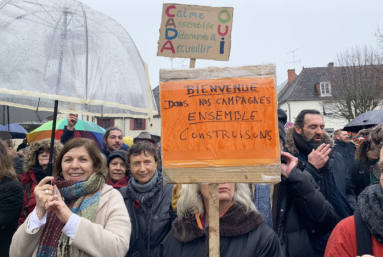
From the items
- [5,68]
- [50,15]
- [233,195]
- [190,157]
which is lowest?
[233,195]

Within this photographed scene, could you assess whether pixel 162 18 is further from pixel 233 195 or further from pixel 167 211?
pixel 167 211

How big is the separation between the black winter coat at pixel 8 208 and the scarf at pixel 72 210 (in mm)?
460

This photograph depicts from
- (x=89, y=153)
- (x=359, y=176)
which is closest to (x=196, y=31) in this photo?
(x=89, y=153)

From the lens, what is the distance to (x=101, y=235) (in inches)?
89.4

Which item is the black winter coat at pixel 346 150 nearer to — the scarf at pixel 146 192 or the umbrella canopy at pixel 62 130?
the scarf at pixel 146 192

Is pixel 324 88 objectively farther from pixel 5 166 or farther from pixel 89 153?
pixel 5 166

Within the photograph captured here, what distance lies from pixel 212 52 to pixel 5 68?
4.80 feet

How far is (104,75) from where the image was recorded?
275 centimetres

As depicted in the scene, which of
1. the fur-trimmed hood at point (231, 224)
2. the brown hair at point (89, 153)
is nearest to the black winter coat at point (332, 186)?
the fur-trimmed hood at point (231, 224)

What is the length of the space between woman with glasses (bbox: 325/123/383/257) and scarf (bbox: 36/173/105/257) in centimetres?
156

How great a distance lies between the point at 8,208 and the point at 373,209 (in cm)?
259

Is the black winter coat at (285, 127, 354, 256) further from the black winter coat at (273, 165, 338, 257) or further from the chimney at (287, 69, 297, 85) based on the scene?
the chimney at (287, 69, 297, 85)

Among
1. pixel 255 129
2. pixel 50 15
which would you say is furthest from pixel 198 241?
pixel 50 15

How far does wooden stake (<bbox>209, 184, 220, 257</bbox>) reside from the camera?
74.2 inches
